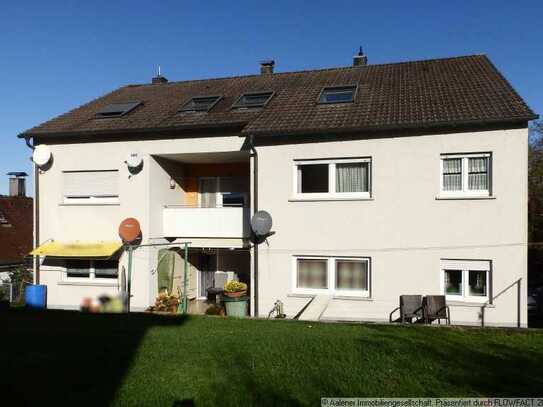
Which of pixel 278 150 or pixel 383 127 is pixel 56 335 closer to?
pixel 278 150

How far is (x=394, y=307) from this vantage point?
13438 mm

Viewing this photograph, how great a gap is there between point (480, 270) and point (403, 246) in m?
1.98

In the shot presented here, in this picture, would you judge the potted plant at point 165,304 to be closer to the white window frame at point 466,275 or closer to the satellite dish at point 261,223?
the satellite dish at point 261,223

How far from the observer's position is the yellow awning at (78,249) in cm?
1548

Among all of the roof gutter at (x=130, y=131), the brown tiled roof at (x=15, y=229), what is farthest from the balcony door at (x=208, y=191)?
the brown tiled roof at (x=15, y=229)

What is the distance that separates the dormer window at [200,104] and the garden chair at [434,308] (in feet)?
29.9

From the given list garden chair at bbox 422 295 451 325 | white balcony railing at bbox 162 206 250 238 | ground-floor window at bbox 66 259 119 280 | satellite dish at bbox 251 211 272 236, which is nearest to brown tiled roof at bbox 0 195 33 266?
ground-floor window at bbox 66 259 119 280

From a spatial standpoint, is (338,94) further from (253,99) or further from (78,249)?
(78,249)

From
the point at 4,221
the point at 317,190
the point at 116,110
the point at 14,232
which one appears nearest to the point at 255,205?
the point at 317,190

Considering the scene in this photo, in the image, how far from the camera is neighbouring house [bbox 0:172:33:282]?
2571 centimetres

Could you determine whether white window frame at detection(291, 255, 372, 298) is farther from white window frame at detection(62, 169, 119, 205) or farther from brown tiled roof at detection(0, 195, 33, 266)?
brown tiled roof at detection(0, 195, 33, 266)

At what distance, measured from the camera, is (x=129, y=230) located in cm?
1533

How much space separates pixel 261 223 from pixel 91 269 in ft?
21.2

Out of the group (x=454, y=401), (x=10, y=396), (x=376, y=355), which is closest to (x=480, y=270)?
(x=376, y=355)
